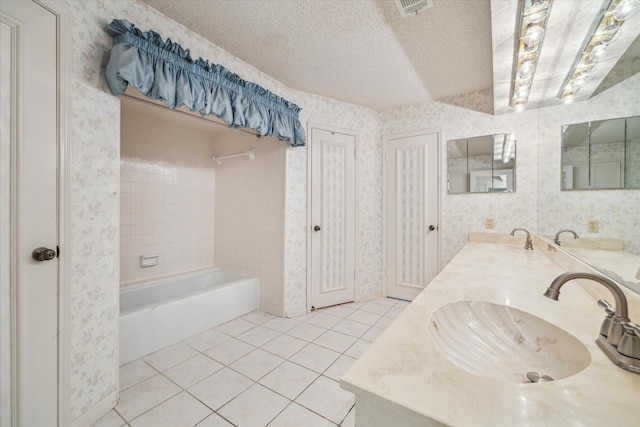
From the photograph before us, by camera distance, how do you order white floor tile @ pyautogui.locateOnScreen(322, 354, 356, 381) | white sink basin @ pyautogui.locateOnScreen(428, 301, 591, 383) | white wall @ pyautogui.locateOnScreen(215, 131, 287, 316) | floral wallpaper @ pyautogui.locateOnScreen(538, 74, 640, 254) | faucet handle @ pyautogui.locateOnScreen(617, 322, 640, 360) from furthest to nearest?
white wall @ pyautogui.locateOnScreen(215, 131, 287, 316), white floor tile @ pyautogui.locateOnScreen(322, 354, 356, 381), floral wallpaper @ pyautogui.locateOnScreen(538, 74, 640, 254), white sink basin @ pyautogui.locateOnScreen(428, 301, 591, 383), faucet handle @ pyautogui.locateOnScreen(617, 322, 640, 360)

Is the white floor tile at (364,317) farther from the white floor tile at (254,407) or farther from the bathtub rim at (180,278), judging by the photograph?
the white floor tile at (254,407)

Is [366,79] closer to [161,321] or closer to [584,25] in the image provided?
[584,25]

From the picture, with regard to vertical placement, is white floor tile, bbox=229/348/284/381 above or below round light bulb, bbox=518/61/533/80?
below

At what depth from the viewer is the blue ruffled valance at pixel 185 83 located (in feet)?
4.51

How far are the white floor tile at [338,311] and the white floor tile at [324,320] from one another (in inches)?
3.1

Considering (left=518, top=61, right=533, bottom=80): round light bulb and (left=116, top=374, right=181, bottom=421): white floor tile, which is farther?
(left=518, top=61, right=533, bottom=80): round light bulb

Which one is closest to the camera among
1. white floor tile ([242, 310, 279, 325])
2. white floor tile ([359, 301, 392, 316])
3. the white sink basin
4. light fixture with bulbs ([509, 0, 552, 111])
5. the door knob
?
the white sink basin

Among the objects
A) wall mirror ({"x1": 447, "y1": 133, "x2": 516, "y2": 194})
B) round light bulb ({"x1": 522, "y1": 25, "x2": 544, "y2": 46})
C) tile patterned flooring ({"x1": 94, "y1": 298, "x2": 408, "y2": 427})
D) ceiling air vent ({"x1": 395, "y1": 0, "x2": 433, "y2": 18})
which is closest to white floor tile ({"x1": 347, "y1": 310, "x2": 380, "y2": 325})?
tile patterned flooring ({"x1": 94, "y1": 298, "x2": 408, "y2": 427})

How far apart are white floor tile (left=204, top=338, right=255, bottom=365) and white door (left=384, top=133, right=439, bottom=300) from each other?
1.89 m

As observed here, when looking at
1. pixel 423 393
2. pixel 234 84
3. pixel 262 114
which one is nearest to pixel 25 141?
pixel 234 84

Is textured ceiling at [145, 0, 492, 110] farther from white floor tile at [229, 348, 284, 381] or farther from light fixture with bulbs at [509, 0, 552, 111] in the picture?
white floor tile at [229, 348, 284, 381]

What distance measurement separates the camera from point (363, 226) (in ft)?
10.4

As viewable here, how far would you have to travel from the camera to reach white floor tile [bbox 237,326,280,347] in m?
2.18

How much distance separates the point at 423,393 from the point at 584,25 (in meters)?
1.91
